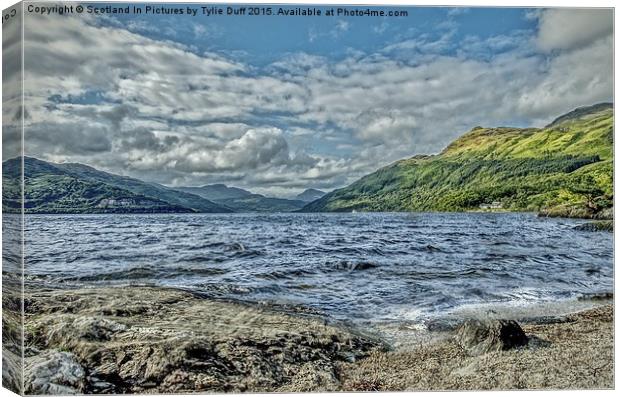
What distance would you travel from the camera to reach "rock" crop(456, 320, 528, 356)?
941 cm

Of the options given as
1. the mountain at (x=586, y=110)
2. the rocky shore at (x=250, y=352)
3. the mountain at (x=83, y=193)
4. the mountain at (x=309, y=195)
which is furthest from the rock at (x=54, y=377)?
the mountain at (x=586, y=110)

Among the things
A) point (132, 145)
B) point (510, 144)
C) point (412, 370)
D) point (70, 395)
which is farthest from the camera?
point (510, 144)

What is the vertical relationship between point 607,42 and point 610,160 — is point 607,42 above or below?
above

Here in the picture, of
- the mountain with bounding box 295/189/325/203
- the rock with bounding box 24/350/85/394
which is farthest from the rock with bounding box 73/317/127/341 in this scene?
the mountain with bounding box 295/189/325/203

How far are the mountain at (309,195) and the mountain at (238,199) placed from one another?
0.37 m

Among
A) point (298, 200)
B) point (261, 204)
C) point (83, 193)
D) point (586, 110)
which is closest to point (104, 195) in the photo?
point (83, 193)

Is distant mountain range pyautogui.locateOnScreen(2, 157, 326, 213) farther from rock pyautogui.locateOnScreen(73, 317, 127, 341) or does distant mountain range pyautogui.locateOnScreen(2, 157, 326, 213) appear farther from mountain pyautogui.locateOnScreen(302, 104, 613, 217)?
rock pyautogui.locateOnScreen(73, 317, 127, 341)

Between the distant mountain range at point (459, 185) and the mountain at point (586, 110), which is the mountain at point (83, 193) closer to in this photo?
the distant mountain range at point (459, 185)

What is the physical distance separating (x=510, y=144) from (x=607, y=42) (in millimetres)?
2458

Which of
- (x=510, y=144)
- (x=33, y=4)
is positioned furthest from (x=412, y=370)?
(x=33, y=4)

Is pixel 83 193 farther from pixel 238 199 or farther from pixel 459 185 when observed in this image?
pixel 459 185

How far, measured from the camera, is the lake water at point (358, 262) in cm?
973

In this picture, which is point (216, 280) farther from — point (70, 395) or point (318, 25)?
point (318, 25)

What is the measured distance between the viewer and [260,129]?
397 inches
